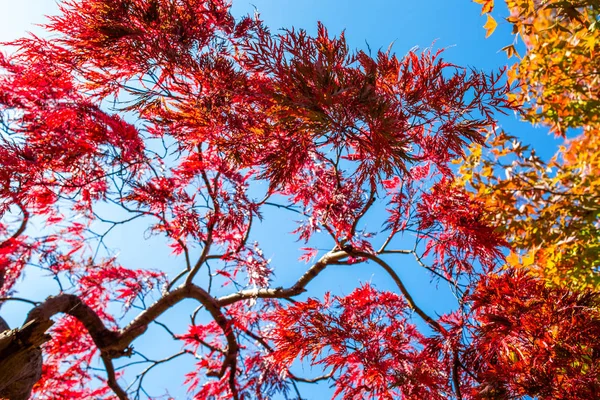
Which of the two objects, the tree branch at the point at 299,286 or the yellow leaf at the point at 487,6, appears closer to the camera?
the yellow leaf at the point at 487,6

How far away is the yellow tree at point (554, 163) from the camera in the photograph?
2.29 meters

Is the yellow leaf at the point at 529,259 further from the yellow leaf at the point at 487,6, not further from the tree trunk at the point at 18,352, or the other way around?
the tree trunk at the point at 18,352

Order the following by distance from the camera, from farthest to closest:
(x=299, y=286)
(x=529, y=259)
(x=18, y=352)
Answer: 1. (x=299, y=286)
2. (x=18, y=352)
3. (x=529, y=259)

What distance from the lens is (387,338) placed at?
3123 mm

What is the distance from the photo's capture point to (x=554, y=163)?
2412 millimetres

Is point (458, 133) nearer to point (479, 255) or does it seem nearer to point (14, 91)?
point (479, 255)

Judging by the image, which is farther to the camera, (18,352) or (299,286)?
(299,286)

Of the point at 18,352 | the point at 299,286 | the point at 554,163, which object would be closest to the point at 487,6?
the point at 554,163

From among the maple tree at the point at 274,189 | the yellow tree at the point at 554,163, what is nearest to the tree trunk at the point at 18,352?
the maple tree at the point at 274,189

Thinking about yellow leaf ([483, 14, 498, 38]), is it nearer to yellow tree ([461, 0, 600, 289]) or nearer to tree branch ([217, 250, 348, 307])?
yellow tree ([461, 0, 600, 289])

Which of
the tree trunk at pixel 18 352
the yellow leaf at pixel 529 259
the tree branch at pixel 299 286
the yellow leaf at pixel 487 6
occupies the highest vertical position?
the yellow leaf at pixel 487 6

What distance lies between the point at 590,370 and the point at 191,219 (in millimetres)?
2841

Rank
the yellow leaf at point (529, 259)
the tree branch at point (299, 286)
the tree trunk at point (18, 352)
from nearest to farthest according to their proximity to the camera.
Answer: the yellow leaf at point (529, 259) → the tree trunk at point (18, 352) → the tree branch at point (299, 286)

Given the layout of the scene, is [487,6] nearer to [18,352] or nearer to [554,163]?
[554,163]
